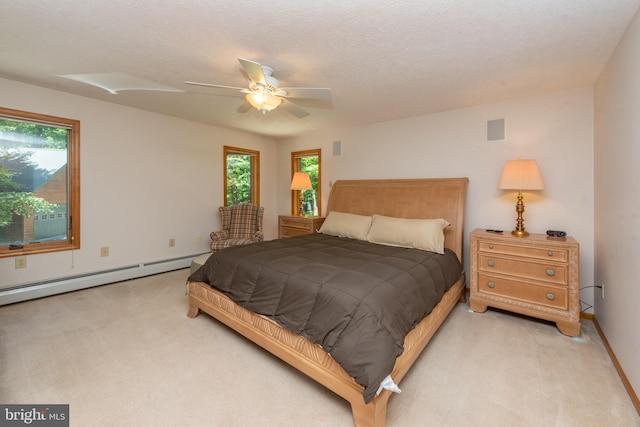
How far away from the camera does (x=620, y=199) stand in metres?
2.03

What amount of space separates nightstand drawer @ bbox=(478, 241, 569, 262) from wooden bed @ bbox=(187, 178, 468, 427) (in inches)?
16.9

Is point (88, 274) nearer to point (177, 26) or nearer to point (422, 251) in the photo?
point (177, 26)

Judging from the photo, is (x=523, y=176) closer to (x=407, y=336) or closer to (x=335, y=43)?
(x=407, y=336)

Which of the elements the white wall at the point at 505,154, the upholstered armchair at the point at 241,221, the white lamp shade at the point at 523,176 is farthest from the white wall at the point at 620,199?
the upholstered armchair at the point at 241,221

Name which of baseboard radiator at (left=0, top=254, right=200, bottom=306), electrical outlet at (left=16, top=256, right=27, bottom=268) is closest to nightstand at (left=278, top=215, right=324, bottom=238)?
baseboard radiator at (left=0, top=254, right=200, bottom=306)

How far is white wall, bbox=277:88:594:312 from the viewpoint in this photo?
2.83 m

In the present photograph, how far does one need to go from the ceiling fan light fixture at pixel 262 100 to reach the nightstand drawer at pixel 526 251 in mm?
2516

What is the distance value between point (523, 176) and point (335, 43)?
2274mm

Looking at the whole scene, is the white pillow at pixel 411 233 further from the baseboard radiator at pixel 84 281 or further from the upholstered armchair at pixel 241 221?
the baseboard radiator at pixel 84 281

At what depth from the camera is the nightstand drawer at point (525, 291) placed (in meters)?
2.50

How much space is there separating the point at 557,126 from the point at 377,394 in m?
3.28

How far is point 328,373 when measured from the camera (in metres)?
1.64

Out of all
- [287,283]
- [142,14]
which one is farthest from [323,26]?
[287,283]

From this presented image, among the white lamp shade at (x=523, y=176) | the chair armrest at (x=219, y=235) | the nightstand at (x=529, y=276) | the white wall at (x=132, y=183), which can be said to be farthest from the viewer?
the chair armrest at (x=219, y=235)
